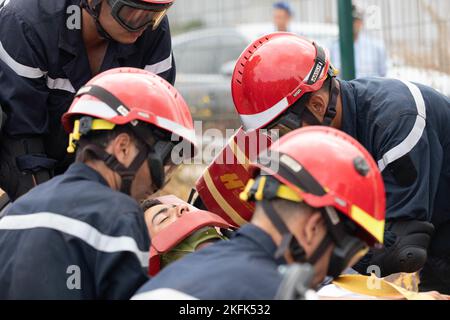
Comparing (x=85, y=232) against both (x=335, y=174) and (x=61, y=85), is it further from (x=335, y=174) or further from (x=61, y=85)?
(x=61, y=85)

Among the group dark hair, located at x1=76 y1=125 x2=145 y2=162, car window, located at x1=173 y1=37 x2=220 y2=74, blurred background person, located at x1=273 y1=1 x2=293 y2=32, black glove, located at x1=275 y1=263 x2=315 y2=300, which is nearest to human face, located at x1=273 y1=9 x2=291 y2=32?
blurred background person, located at x1=273 y1=1 x2=293 y2=32

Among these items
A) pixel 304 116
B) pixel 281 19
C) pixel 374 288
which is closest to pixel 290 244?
pixel 374 288

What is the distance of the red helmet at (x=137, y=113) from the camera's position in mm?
3721

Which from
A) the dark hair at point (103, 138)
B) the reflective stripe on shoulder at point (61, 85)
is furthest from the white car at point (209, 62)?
the dark hair at point (103, 138)

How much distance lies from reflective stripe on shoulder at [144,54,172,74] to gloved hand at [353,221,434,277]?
1.54 meters

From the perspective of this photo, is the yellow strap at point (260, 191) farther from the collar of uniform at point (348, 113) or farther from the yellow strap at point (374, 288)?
the collar of uniform at point (348, 113)

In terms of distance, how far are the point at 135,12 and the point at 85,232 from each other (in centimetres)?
163

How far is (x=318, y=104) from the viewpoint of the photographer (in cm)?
489

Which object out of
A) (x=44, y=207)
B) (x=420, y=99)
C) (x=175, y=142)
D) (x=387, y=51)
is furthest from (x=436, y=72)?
(x=44, y=207)

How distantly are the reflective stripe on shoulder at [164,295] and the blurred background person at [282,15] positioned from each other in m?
6.30

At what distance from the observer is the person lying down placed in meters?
4.38

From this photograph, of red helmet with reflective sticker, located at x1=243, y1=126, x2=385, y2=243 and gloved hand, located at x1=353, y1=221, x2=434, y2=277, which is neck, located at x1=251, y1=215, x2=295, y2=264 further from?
gloved hand, located at x1=353, y1=221, x2=434, y2=277
